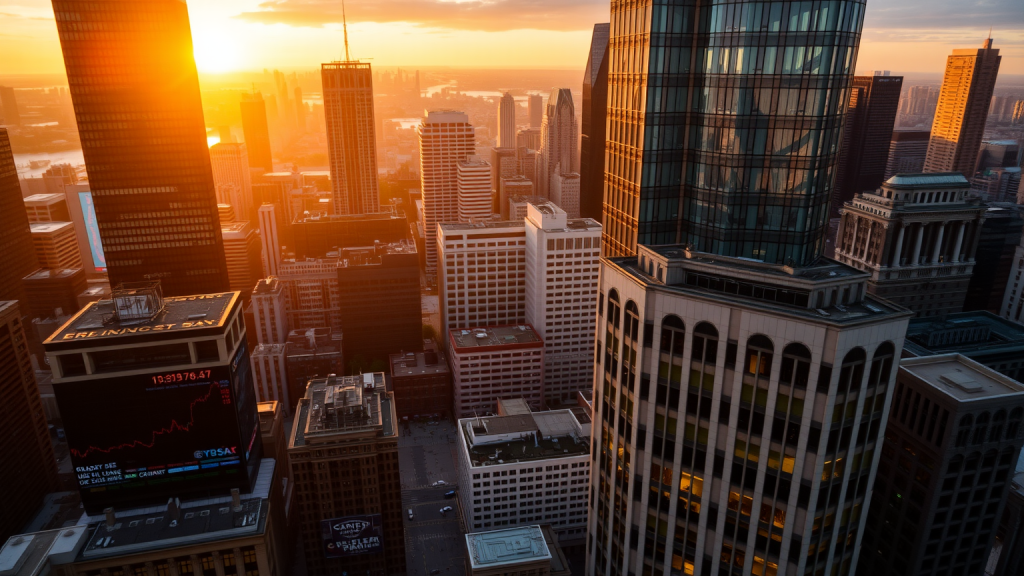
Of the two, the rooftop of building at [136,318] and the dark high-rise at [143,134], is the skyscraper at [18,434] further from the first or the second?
the rooftop of building at [136,318]

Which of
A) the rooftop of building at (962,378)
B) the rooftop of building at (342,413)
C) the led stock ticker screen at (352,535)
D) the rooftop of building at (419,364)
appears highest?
the rooftop of building at (962,378)

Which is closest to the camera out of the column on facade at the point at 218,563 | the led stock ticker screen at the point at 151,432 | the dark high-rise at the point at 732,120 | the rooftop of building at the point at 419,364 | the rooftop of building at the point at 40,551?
the dark high-rise at the point at 732,120

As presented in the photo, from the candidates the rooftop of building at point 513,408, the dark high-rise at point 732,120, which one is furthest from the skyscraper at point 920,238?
the dark high-rise at point 732,120

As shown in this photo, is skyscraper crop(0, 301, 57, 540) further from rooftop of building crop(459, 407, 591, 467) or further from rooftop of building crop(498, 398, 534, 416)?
rooftop of building crop(498, 398, 534, 416)

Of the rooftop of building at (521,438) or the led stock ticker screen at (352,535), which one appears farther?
the rooftop of building at (521,438)

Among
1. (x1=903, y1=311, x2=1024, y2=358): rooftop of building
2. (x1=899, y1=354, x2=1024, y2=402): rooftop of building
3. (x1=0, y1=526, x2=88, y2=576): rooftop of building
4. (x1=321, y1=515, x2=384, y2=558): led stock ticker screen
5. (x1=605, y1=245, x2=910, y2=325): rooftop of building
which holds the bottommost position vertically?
(x1=321, y1=515, x2=384, y2=558): led stock ticker screen

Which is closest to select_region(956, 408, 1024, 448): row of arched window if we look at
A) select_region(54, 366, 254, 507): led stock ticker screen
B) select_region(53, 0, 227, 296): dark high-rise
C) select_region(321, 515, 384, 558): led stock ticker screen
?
select_region(321, 515, 384, 558): led stock ticker screen

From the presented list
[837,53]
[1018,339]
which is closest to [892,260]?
[1018,339]

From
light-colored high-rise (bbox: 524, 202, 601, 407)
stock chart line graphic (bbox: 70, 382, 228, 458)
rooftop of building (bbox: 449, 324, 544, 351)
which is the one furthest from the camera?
light-colored high-rise (bbox: 524, 202, 601, 407)
